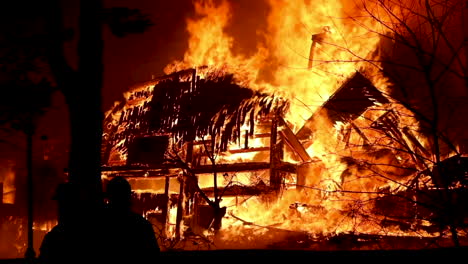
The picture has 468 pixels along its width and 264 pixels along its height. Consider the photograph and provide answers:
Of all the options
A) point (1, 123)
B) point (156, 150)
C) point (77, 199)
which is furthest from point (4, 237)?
point (77, 199)

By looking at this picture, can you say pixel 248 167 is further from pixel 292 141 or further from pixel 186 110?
pixel 186 110

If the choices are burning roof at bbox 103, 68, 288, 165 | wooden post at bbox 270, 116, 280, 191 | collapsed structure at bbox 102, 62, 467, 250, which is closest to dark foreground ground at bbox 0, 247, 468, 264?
collapsed structure at bbox 102, 62, 467, 250

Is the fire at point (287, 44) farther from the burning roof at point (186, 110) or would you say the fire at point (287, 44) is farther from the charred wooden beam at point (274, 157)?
the charred wooden beam at point (274, 157)

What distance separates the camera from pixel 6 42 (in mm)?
13086

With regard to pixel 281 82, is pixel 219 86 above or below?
below

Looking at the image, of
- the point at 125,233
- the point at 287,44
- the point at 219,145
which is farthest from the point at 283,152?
the point at 287,44

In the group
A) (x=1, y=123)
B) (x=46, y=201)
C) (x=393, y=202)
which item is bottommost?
(x=46, y=201)

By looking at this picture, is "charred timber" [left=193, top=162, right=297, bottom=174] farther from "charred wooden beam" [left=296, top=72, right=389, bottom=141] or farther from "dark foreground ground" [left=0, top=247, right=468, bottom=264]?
"dark foreground ground" [left=0, top=247, right=468, bottom=264]

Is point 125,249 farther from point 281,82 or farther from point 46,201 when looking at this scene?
point 46,201

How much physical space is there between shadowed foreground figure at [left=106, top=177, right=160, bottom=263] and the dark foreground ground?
1.23ft

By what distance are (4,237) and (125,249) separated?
93.9ft

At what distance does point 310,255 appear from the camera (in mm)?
3367

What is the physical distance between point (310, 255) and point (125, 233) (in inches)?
63.6

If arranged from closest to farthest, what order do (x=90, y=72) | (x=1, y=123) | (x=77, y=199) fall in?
(x=77, y=199) < (x=90, y=72) < (x=1, y=123)
